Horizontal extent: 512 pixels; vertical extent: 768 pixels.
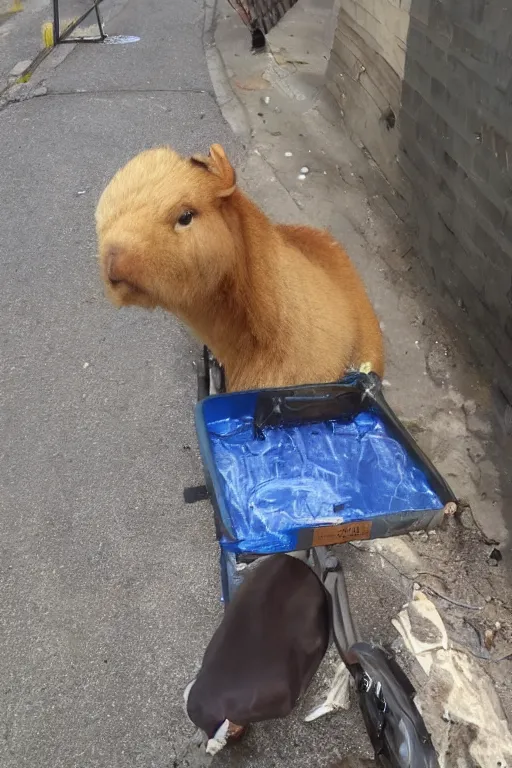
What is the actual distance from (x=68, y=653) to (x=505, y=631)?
1538mm

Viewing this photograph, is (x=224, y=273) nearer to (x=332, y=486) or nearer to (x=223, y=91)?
(x=332, y=486)

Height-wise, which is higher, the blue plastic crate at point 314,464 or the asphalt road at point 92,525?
the blue plastic crate at point 314,464

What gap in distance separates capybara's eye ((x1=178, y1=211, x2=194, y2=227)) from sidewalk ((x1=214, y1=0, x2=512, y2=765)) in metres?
1.53

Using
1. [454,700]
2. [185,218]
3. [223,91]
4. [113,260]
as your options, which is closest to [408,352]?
[454,700]

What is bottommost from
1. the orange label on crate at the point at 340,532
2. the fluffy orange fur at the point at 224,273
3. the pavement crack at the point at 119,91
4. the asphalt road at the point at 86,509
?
the asphalt road at the point at 86,509

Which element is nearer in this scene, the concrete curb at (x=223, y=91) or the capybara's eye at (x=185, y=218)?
the capybara's eye at (x=185, y=218)

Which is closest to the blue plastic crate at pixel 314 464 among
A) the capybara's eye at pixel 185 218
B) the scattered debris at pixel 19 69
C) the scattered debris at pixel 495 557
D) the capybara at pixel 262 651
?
the capybara at pixel 262 651

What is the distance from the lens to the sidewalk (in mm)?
2109

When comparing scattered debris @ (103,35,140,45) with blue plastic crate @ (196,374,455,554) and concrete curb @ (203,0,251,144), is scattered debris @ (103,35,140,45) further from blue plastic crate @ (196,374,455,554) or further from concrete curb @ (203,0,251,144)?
blue plastic crate @ (196,374,455,554)

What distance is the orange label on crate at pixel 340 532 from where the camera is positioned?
143cm

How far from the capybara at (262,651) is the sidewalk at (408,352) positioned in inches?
18.9

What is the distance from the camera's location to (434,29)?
283cm

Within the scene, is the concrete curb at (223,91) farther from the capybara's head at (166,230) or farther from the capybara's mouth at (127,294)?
the capybara's mouth at (127,294)

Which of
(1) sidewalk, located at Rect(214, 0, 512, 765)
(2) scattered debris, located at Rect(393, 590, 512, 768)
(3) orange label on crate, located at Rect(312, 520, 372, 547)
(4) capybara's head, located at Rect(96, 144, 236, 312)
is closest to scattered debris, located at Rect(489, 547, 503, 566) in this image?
(1) sidewalk, located at Rect(214, 0, 512, 765)
